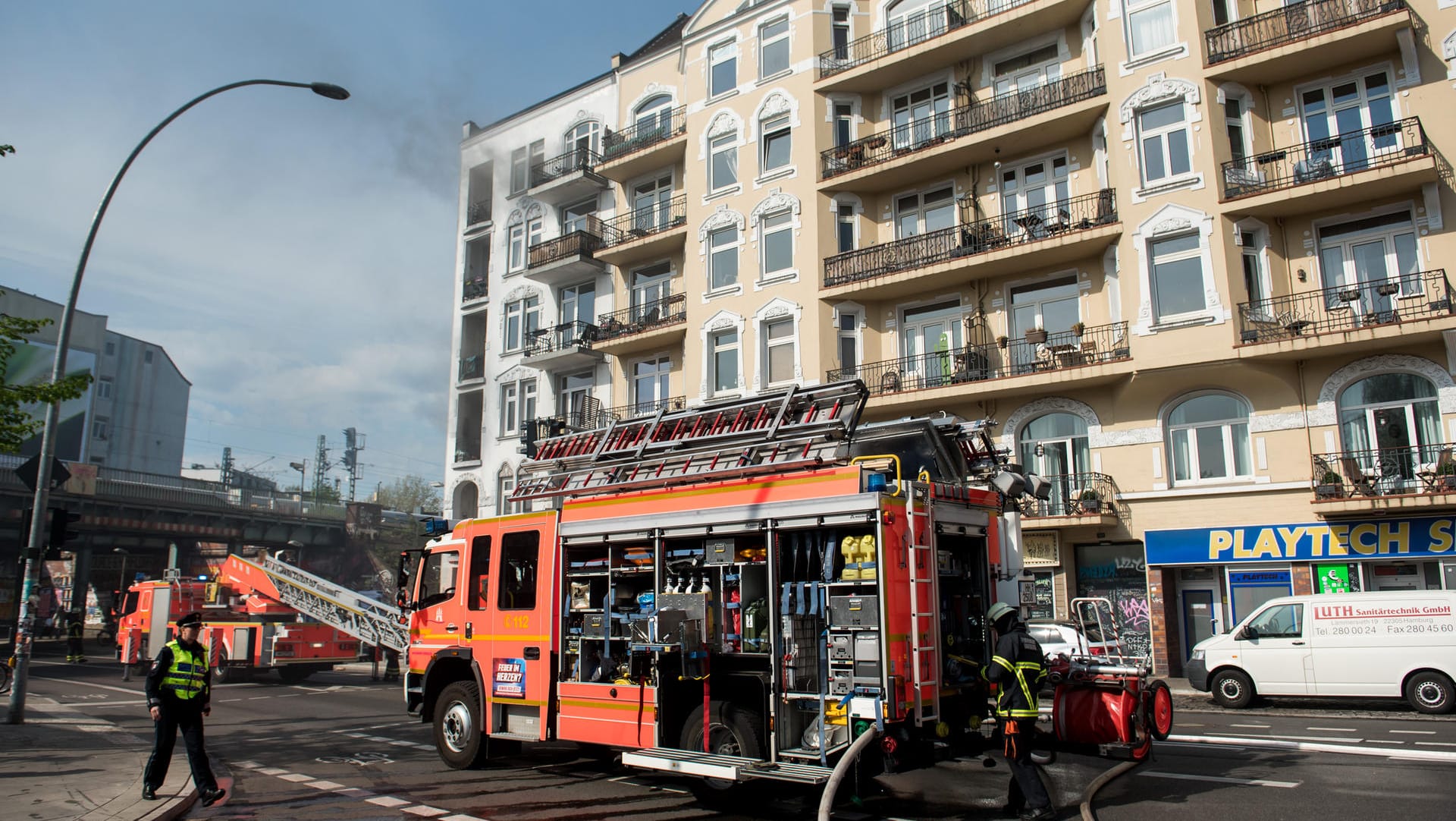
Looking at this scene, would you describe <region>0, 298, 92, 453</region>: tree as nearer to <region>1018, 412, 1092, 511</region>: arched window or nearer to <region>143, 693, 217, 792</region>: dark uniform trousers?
<region>143, 693, 217, 792</region>: dark uniform trousers

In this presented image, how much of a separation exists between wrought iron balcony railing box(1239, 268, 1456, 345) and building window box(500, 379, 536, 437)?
23037 millimetres

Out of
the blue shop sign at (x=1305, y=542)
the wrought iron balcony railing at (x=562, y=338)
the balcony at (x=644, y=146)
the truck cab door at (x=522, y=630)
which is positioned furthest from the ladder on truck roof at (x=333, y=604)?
the blue shop sign at (x=1305, y=542)

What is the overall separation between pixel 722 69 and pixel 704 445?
23189 millimetres

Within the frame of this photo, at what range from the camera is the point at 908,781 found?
977 centimetres

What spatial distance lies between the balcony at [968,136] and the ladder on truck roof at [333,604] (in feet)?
52.3

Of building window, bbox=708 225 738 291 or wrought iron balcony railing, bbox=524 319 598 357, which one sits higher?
building window, bbox=708 225 738 291

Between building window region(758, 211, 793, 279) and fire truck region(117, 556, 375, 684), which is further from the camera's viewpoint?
building window region(758, 211, 793, 279)

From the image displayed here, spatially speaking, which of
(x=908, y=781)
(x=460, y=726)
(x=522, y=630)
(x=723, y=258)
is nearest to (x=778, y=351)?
(x=723, y=258)

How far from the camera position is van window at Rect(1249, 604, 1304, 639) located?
16.4 m

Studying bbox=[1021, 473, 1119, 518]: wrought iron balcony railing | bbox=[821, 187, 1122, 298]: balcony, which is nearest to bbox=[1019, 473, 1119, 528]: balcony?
bbox=[1021, 473, 1119, 518]: wrought iron balcony railing

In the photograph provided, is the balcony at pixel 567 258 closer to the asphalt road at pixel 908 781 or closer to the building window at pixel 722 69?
the building window at pixel 722 69

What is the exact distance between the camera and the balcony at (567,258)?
32.4 metres

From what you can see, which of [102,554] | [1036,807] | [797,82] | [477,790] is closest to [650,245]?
[797,82]

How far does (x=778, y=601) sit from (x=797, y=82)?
887 inches
